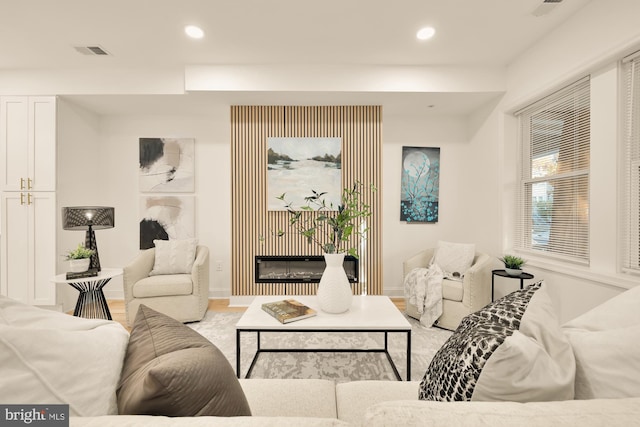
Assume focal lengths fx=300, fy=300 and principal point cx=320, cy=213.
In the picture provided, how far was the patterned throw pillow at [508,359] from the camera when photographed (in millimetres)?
626

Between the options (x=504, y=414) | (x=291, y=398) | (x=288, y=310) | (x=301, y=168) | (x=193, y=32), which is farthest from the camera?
(x=301, y=168)

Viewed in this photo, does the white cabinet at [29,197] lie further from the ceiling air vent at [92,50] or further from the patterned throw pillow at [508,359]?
the patterned throw pillow at [508,359]

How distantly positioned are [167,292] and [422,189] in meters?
3.42

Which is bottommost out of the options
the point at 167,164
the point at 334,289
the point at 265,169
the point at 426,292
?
the point at 426,292

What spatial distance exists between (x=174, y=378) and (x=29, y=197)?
4125 millimetres

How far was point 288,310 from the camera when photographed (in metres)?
2.10

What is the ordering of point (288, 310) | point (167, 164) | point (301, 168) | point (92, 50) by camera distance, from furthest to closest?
point (167, 164) < point (301, 168) < point (92, 50) < point (288, 310)

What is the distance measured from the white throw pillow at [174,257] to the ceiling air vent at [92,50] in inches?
80.9

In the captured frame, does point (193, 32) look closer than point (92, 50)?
Yes

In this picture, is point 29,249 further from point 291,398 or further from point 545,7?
point 545,7

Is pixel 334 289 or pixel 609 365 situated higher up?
pixel 609 365

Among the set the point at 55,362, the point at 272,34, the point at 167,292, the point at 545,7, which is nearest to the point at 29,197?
the point at 167,292

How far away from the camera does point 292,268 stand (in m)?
3.89

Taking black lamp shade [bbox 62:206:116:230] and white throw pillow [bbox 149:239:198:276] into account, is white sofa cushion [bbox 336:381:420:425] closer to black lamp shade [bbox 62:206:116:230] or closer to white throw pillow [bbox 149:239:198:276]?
white throw pillow [bbox 149:239:198:276]
